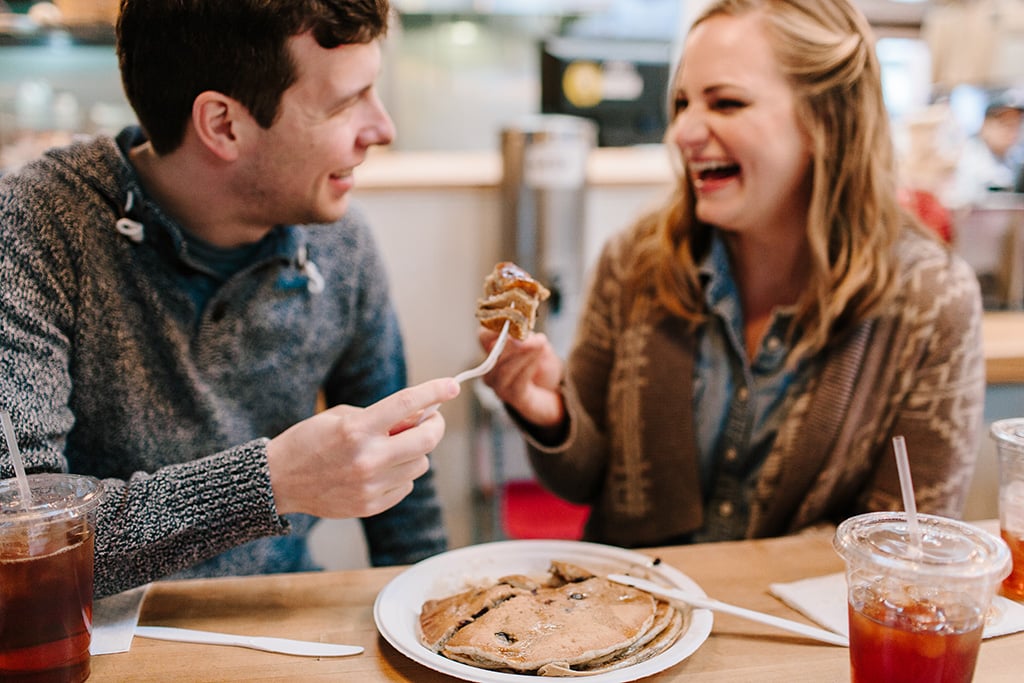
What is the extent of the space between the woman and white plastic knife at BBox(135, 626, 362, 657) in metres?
0.56

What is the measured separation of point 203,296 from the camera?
4.84 feet

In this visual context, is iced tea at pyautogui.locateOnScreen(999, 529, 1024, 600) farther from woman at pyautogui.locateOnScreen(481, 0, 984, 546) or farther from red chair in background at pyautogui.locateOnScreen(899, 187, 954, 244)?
red chair in background at pyautogui.locateOnScreen(899, 187, 954, 244)

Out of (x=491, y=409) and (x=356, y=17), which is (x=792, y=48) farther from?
(x=491, y=409)

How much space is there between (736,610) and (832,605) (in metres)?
0.15

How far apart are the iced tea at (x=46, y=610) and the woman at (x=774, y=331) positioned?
713 millimetres

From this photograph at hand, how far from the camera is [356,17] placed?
1.35 m

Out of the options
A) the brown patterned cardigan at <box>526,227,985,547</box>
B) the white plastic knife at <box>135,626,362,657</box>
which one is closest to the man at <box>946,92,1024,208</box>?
the brown patterned cardigan at <box>526,227,985,547</box>

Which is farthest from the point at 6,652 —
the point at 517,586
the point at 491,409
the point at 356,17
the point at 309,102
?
the point at 491,409

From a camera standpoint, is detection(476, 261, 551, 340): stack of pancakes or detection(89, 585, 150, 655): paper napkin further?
detection(476, 261, 551, 340): stack of pancakes

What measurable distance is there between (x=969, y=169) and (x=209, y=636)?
391cm

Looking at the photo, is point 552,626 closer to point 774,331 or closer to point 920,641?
point 920,641

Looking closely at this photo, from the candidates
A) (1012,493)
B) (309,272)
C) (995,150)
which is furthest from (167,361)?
(995,150)

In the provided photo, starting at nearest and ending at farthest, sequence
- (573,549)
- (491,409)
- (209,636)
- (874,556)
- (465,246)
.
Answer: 1. (874,556)
2. (209,636)
3. (573,549)
4. (491,409)
5. (465,246)

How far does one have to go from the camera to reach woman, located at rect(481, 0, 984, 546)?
1.58 m
